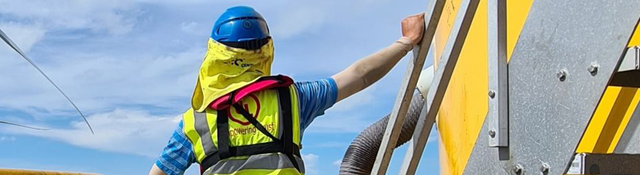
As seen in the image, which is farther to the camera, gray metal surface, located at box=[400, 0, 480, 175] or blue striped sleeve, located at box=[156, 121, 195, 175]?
blue striped sleeve, located at box=[156, 121, 195, 175]

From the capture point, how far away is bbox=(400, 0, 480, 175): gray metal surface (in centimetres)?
239

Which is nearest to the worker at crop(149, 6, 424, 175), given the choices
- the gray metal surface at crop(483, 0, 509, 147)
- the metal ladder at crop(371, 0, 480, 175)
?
the metal ladder at crop(371, 0, 480, 175)

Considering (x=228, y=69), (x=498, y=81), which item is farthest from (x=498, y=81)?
(x=228, y=69)

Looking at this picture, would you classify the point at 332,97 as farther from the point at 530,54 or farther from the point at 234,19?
the point at 530,54

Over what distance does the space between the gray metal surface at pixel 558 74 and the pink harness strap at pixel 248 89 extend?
1026 mm

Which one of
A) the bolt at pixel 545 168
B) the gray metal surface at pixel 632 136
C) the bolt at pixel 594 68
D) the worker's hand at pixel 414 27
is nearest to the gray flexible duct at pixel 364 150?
the worker's hand at pixel 414 27

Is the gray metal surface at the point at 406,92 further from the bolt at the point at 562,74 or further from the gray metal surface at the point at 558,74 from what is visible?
the bolt at the point at 562,74

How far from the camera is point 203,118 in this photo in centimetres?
310

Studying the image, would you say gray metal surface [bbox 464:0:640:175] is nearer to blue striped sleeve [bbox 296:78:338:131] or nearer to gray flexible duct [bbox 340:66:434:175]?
blue striped sleeve [bbox 296:78:338:131]

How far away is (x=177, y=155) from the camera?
323 centimetres

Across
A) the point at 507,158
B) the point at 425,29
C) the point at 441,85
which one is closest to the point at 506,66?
the point at 507,158

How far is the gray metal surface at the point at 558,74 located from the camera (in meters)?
1.84

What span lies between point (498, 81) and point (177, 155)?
1511 millimetres

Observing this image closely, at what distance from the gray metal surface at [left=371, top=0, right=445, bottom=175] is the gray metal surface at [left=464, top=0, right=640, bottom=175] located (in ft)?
2.01
